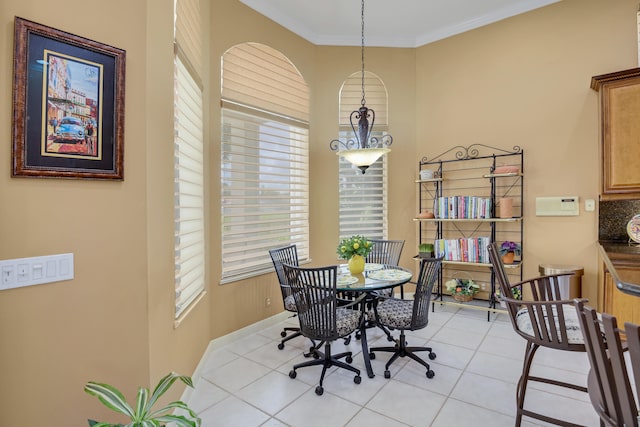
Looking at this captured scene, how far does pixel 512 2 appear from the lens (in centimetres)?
369

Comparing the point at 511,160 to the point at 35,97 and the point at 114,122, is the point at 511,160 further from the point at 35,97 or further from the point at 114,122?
the point at 35,97

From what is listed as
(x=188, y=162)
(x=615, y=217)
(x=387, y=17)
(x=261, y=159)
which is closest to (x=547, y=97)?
(x=615, y=217)

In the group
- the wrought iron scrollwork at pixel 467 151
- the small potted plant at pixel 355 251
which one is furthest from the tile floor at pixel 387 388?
the wrought iron scrollwork at pixel 467 151

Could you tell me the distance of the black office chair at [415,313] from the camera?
2490 millimetres

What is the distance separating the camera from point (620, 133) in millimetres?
2953

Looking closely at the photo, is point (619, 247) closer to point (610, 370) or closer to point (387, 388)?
point (387, 388)

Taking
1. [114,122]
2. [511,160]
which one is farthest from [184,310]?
[511,160]

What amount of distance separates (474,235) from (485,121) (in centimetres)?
146

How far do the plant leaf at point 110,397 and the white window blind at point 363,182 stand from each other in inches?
130

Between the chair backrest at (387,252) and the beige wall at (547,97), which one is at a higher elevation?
the beige wall at (547,97)

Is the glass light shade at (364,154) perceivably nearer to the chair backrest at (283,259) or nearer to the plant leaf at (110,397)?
the chair backrest at (283,259)

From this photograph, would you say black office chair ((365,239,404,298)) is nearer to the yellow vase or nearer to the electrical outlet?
the yellow vase

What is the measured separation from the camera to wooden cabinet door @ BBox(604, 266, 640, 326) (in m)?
2.66

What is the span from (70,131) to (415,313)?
243cm
